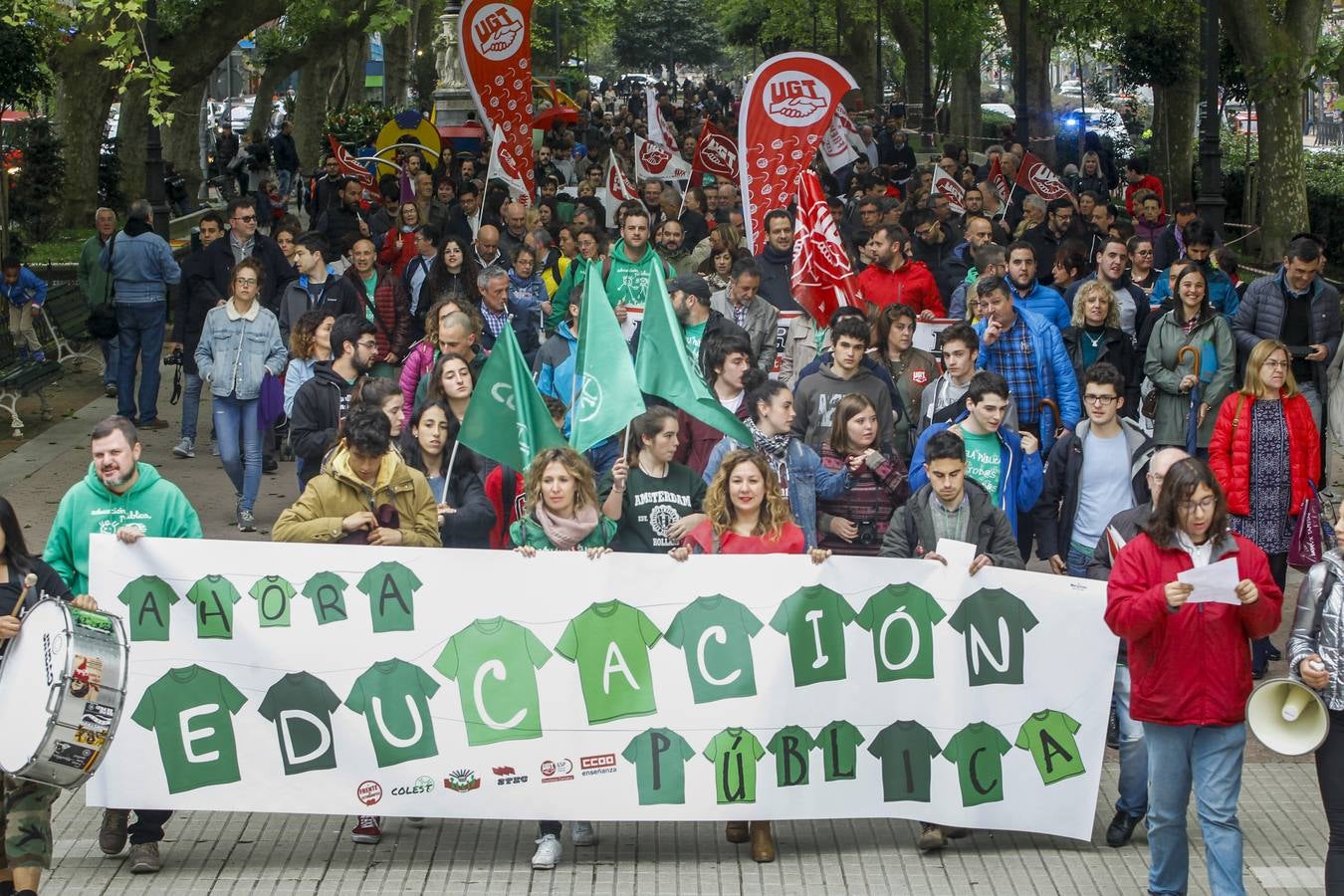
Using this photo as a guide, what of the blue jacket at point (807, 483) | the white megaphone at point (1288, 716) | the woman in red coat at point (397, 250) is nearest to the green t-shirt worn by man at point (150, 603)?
the blue jacket at point (807, 483)

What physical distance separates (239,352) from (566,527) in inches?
206

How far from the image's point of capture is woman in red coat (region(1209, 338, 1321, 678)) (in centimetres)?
883

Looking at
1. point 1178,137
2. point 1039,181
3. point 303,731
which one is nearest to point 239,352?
point 303,731

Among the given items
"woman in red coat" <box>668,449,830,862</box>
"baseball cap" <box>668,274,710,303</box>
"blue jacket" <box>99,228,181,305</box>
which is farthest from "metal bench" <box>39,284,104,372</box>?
"woman in red coat" <box>668,449,830,862</box>

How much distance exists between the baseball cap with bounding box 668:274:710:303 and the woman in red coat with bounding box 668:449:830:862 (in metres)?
3.95

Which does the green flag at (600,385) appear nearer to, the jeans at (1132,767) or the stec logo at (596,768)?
the stec logo at (596,768)

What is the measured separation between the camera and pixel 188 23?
2395 centimetres

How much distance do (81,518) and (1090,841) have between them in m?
3.84

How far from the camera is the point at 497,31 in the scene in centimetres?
2061

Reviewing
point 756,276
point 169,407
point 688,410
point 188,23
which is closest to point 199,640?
point 688,410

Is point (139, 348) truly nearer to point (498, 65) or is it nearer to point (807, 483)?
point (498, 65)

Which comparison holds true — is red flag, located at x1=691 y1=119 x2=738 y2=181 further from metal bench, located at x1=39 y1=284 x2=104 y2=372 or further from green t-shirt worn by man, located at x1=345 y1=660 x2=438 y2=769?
green t-shirt worn by man, located at x1=345 y1=660 x2=438 y2=769

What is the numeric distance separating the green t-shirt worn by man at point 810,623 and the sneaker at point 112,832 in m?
2.45

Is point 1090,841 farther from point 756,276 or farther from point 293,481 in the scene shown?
point 293,481
